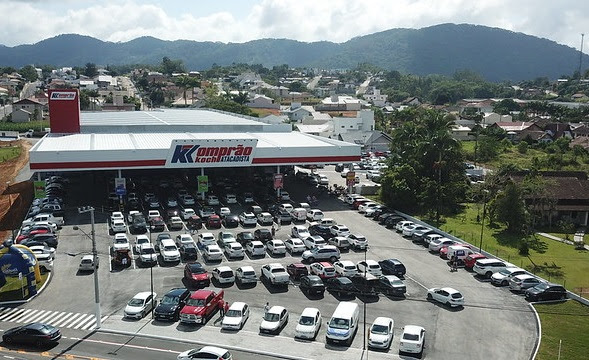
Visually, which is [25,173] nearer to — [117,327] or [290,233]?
[290,233]

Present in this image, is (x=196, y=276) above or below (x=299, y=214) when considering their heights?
below

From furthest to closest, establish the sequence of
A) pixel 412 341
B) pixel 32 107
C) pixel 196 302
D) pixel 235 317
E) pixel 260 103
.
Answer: pixel 260 103 < pixel 32 107 < pixel 196 302 < pixel 235 317 < pixel 412 341

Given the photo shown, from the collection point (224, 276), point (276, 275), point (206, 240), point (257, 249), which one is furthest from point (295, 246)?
point (224, 276)

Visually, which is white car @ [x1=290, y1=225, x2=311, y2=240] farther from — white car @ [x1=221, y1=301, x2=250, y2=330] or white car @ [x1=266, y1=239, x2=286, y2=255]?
white car @ [x1=221, y1=301, x2=250, y2=330]

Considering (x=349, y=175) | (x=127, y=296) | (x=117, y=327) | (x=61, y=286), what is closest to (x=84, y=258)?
(x=61, y=286)

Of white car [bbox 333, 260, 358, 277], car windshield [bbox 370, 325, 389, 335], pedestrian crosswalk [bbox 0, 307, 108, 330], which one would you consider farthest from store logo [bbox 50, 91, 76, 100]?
car windshield [bbox 370, 325, 389, 335]

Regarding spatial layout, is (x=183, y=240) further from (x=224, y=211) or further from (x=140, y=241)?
(x=224, y=211)
